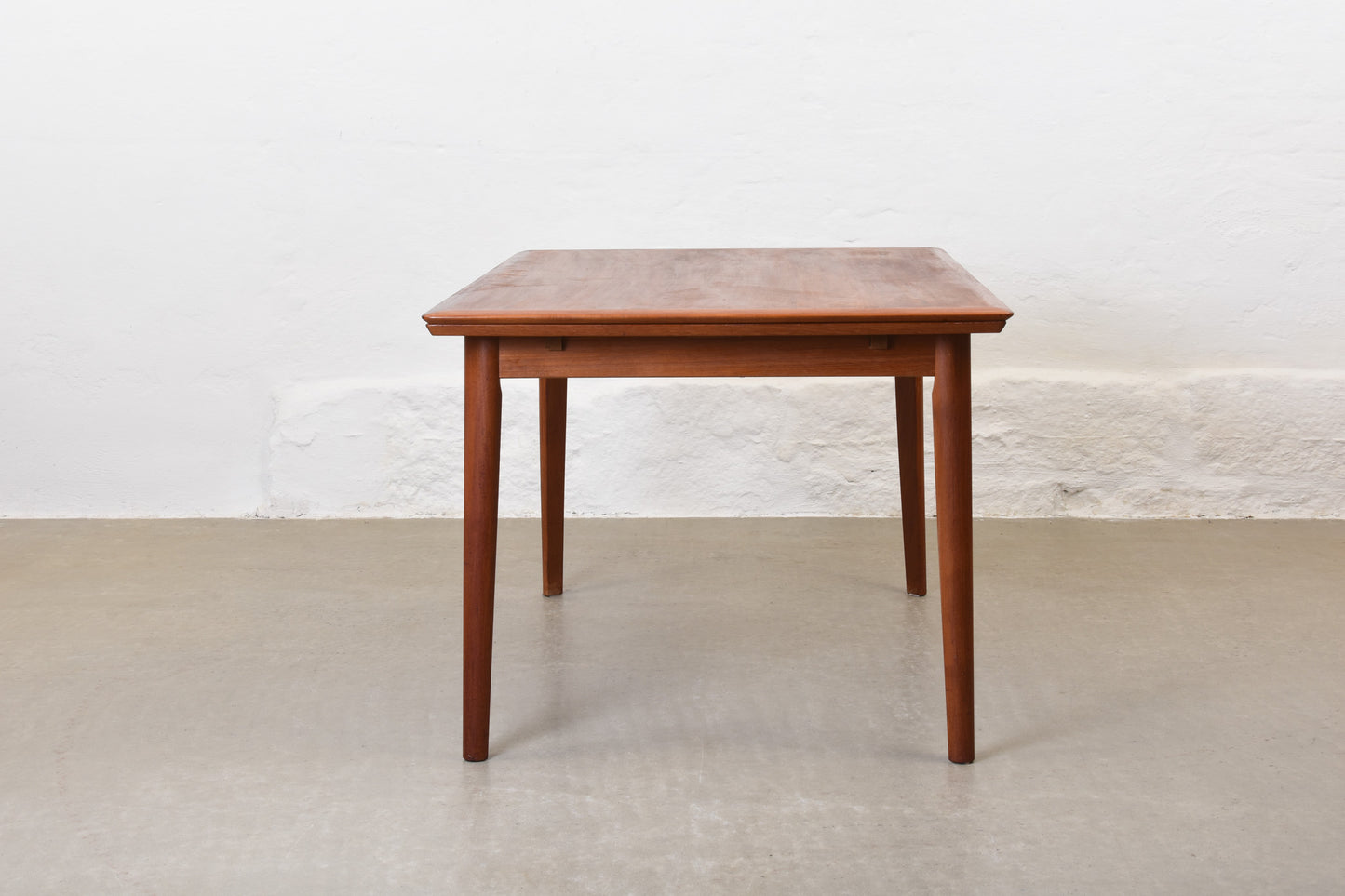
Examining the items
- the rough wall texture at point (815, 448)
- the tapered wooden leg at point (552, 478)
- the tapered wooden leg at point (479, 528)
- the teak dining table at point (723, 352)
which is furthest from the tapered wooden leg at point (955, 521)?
the rough wall texture at point (815, 448)

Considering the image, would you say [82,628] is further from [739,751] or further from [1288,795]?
[1288,795]

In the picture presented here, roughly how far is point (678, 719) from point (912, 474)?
75 centimetres

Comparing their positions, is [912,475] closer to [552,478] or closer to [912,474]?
[912,474]

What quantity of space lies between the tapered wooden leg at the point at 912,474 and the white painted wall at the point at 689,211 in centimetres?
56

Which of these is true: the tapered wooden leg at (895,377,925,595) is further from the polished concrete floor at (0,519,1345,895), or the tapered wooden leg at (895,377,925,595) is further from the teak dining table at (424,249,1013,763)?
the teak dining table at (424,249,1013,763)

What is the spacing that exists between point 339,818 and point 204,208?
1.85 metres

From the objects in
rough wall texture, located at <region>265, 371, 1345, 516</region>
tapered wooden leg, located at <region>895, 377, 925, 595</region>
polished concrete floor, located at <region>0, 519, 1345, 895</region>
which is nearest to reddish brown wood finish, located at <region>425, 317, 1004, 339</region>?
polished concrete floor, located at <region>0, 519, 1345, 895</region>

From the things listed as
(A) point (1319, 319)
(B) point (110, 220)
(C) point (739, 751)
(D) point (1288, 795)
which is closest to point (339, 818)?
(C) point (739, 751)

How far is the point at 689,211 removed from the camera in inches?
116

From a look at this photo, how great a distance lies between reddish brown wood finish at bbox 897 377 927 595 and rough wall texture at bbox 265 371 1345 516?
1.83 feet

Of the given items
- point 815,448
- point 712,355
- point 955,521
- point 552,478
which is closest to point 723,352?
point 712,355

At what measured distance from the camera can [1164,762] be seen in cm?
172

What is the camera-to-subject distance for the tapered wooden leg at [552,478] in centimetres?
229

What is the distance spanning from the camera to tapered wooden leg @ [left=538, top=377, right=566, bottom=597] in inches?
90.3
